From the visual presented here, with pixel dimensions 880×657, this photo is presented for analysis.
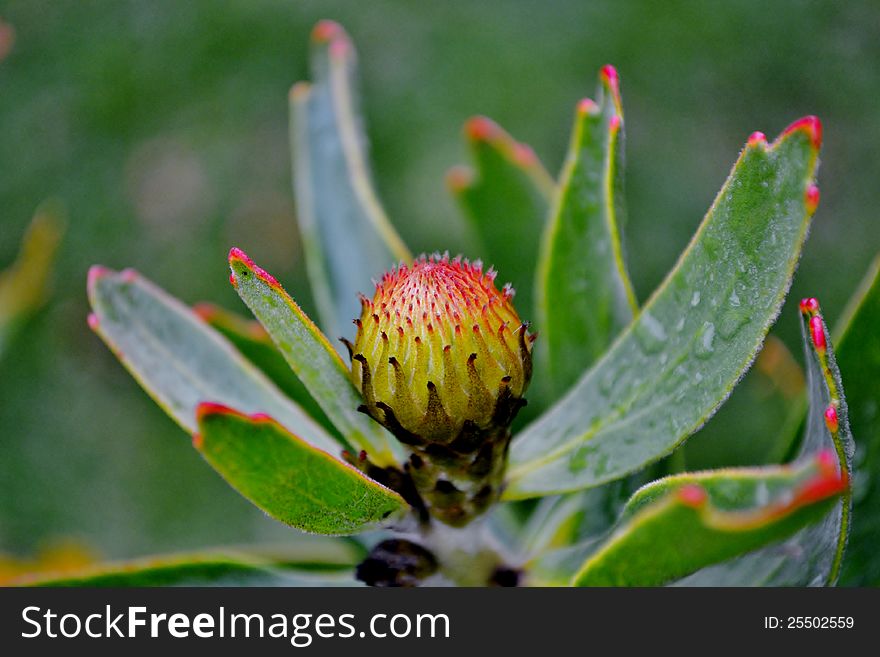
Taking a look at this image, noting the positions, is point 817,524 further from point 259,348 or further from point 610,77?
point 259,348

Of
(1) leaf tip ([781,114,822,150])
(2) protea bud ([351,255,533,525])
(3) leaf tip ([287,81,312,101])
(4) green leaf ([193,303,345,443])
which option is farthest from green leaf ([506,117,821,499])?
(3) leaf tip ([287,81,312,101])

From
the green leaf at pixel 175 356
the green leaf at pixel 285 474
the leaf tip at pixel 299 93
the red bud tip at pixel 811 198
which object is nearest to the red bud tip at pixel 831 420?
the red bud tip at pixel 811 198

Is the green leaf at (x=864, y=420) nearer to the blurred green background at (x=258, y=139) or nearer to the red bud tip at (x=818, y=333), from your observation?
the red bud tip at (x=818, y=333)

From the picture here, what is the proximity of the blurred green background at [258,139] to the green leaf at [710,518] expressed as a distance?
1.75 meters

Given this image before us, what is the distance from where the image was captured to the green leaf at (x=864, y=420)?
1048 millimetres

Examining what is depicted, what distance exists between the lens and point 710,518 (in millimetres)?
708

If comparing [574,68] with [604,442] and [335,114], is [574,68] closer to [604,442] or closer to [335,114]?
[335,114]

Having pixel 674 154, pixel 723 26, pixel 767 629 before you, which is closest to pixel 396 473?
pixel 767 629

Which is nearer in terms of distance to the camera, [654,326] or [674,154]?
[654,326]

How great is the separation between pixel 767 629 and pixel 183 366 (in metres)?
0.71

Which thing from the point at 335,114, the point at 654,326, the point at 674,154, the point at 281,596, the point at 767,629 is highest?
the point at 674,154

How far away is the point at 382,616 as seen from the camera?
1048 mm

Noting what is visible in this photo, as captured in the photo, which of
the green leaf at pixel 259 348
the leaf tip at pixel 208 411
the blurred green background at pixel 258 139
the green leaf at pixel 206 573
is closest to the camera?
the leaf tip at pixel 208 411

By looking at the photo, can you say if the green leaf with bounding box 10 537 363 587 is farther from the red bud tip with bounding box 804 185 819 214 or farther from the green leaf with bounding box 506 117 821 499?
the red bud tip with bounding box 804 185 819 214
